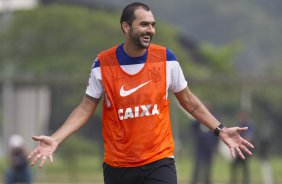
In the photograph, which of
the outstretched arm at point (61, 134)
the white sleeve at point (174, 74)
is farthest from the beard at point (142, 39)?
the outstretched arm at point (61, 134)

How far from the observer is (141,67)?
26.3 ft

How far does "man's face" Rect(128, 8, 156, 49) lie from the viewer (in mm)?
7824

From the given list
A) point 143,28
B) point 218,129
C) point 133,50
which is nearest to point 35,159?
point 133,50

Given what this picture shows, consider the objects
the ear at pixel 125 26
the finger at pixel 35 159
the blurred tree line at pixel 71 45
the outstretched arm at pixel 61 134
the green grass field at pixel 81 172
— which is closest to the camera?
the finger at pixel 35 159

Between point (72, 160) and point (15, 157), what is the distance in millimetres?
11786

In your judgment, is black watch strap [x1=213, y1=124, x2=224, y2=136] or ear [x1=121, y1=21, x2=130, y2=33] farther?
black watch strap [x1=213, y1=124, x2=224, y2=136]

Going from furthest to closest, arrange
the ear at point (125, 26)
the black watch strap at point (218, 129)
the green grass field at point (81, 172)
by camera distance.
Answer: the green grass field at point (81, 172) < the black watch strap at point (218, 129) < the ear at point (125, 26)

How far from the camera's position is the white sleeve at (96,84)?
804cm

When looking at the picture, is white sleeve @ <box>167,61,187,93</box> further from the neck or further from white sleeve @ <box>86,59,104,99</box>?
white sleeve @ <box>86,59,104,99</box>

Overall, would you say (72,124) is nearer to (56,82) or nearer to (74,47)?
(56,82)

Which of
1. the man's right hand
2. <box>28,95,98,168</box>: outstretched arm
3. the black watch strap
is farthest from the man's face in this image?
the man's right hand

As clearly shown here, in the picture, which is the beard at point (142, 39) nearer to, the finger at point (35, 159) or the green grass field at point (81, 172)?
the finger at point (35, 159)

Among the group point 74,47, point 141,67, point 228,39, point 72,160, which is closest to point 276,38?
point 228,39

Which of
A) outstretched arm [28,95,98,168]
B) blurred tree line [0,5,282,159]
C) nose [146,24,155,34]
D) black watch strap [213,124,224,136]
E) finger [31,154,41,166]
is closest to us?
finger [31,154,41,166]
